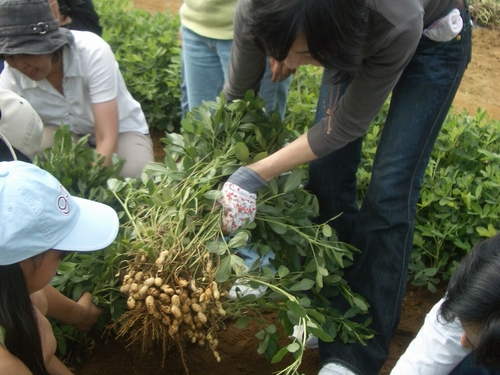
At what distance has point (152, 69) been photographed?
3.74m

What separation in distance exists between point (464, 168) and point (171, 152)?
4.64 ft

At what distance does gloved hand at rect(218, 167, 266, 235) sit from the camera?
173 centimetres

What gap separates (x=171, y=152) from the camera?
6.73 feet

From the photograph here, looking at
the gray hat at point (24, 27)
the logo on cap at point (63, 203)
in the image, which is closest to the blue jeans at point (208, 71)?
the gray hat at point (24, 27)

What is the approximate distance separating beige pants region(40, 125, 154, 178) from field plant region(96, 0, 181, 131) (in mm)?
796

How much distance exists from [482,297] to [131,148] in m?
1.86

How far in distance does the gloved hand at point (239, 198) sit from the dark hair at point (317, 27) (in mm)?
440

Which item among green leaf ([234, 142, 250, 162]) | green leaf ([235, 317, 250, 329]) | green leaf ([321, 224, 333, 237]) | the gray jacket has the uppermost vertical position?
the gray jacket

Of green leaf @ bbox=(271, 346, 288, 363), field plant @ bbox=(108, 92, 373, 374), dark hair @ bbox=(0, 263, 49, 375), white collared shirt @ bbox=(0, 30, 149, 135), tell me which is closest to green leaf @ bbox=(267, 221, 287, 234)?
field plant @ bbox=(108, 92, 373, 374)

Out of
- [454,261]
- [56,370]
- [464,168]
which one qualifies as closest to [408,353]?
[454,261]

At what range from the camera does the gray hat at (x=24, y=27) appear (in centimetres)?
230

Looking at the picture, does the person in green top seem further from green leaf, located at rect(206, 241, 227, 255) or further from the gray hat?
green leaf, located at rect(206, 241, 227, 255)

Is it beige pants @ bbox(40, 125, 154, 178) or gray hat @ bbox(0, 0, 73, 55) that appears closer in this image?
gray hat @ bbox(0, 0, 73, 55)

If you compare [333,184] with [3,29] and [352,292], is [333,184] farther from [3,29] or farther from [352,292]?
[3,29]
